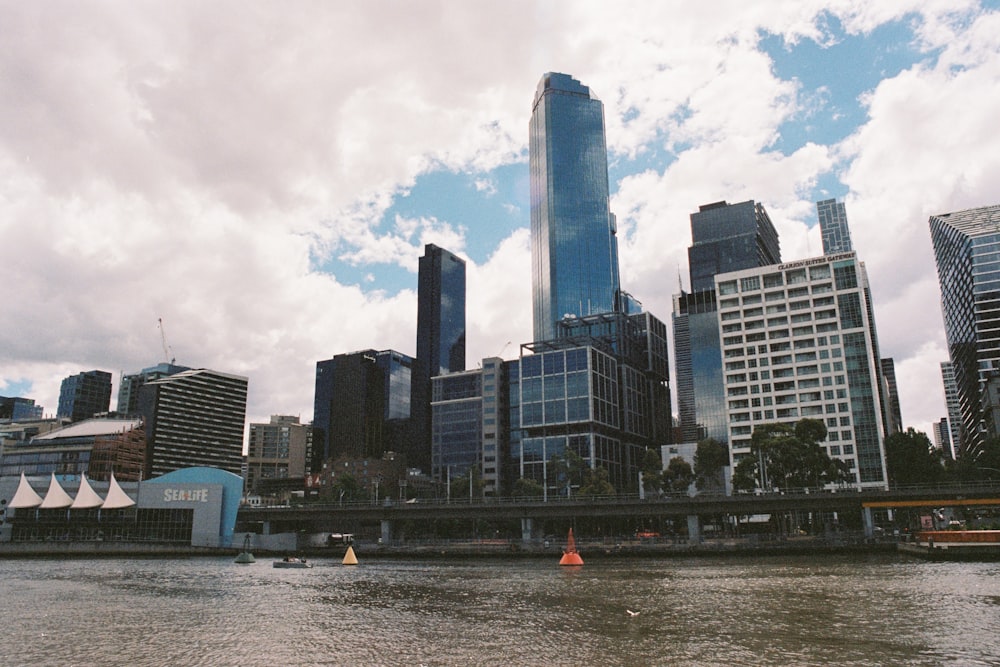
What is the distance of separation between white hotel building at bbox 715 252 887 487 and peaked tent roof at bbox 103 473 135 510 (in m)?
138

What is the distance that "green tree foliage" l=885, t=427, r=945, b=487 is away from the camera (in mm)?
135500

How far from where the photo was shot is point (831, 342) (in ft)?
616

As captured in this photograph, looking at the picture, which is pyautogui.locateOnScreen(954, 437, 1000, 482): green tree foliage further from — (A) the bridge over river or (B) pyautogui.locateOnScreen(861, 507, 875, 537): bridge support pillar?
(B) pyautogui.locateOnScreen(861, 507, 875, 537): bridge support pillar

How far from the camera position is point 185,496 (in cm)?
14438

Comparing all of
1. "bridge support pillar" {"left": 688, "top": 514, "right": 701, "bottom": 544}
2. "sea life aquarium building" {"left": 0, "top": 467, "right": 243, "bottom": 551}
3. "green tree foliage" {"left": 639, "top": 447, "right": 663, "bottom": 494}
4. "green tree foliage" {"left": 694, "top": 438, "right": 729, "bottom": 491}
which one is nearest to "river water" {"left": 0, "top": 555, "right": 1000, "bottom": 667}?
"bridge support pillar" {"left": 688, "top": 514, "right": 701, "bottom": 544}

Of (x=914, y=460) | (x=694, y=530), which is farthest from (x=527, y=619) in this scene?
(x=914, y=460)

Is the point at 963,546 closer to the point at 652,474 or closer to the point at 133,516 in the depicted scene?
the point at 652,474

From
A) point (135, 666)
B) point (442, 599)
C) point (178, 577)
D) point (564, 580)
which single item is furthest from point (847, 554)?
point (135, 666)

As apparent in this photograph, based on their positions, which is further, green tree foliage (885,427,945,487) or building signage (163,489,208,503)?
building signage (163,489,208,503)

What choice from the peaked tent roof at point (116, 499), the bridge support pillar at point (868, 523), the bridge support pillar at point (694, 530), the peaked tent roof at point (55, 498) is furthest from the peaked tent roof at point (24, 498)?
the bridge support pillar at point (868, 523)

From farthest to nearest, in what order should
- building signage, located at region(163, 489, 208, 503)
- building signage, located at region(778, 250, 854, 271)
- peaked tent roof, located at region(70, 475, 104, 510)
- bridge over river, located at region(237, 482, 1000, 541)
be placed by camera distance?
building signage, located at region(778, 250, 854, 271)
building signage, located at region(163, 489, 208, 503)
peaked tent roof, located at region(70, 475, 104, 510)
bridge over river, located at region(237, 482, 1000, 541)

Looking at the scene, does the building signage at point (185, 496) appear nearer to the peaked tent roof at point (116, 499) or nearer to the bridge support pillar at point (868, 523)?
the peaked tent roof at point (116, 499)

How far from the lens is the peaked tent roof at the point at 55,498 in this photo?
140 m

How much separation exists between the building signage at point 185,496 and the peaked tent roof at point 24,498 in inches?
892
